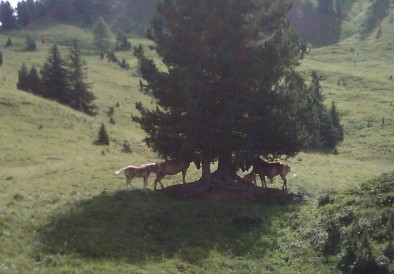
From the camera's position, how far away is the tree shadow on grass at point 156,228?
16938 mm

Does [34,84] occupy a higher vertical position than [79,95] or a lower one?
higher

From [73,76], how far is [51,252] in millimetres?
48309

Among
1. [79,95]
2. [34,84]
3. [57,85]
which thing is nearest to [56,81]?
[57,85]

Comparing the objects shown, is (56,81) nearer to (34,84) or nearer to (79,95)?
(34,84)

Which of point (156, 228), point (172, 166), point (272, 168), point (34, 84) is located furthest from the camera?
point (34, 84)

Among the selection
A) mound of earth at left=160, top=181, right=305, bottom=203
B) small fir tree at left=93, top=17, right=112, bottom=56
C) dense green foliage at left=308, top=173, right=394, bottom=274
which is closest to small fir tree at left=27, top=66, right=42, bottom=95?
mound of earth at left=160, top=181, right=305, bottom=203

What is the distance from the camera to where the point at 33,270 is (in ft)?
48.6

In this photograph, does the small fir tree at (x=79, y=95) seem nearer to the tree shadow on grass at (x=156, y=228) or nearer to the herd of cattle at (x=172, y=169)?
the herd of cattle at (x=172, y=169)

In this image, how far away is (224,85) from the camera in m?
24.7

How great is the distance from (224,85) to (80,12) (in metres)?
166

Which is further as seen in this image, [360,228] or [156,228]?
[156,228]

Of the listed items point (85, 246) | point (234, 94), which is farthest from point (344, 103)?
point (85, 246)

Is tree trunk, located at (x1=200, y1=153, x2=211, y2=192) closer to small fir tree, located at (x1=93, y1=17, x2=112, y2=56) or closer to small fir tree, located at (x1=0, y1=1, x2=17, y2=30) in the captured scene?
small fir tree, located at (x1=93, y1=17, x2=112, y2=56)

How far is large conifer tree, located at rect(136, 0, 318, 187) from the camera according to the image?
2408 cm
